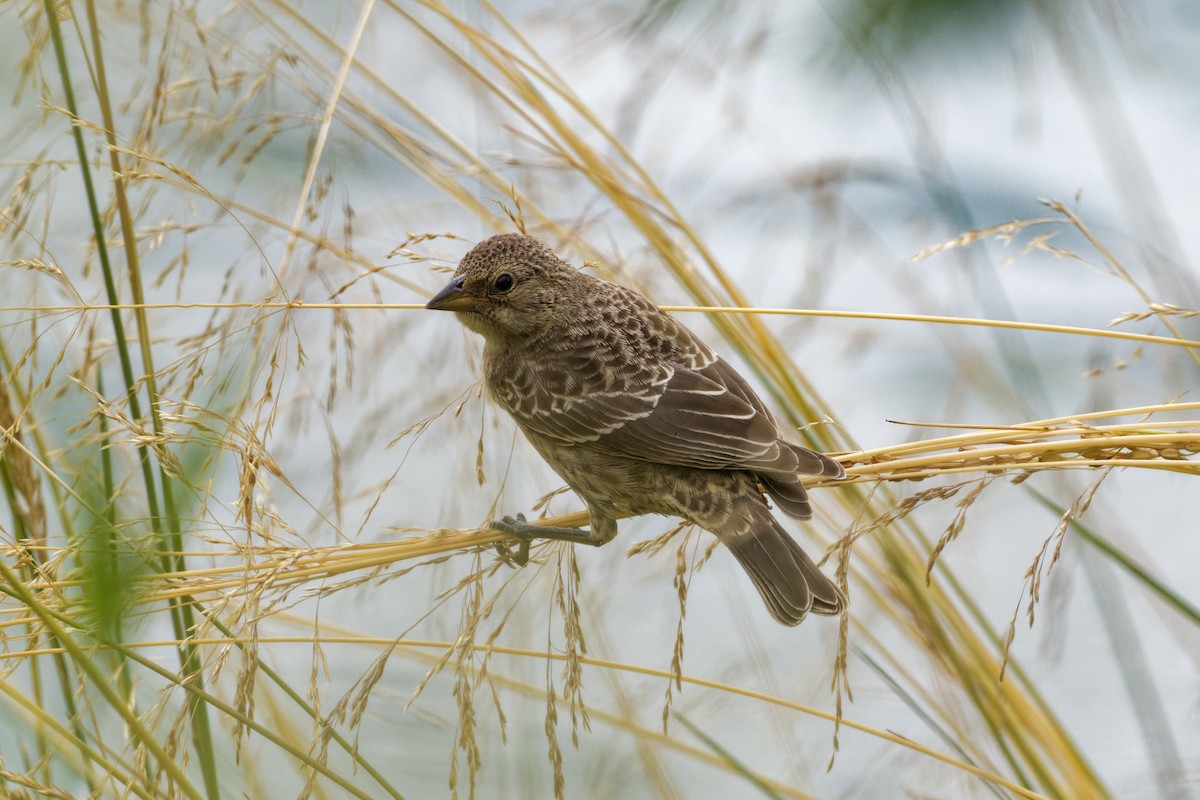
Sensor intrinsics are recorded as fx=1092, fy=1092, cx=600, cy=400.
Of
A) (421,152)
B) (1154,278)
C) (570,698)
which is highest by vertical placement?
(421,152)

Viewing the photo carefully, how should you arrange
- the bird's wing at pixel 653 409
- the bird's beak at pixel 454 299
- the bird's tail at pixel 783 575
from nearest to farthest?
the bird's tail at pixel 783 575 → the bird's wing at pixel 653 409 → the bird's beak at pixel 454 299

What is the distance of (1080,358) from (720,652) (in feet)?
5.95

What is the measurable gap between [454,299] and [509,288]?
20cm

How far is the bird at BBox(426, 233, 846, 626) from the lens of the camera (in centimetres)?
271

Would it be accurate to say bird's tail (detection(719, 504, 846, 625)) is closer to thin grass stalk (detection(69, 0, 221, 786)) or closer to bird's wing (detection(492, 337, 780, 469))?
bird's wing (detection(492, 337, 780, 469))

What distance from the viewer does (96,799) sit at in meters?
2.02

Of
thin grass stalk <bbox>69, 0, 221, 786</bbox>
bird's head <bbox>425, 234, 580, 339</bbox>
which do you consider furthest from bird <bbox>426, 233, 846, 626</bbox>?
thin grass stalk <bbox>69, 0, 221, 786</bbox>

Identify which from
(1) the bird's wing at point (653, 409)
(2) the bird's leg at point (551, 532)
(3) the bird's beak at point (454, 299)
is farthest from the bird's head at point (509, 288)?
(2) the bird's leg at point (551, 532)

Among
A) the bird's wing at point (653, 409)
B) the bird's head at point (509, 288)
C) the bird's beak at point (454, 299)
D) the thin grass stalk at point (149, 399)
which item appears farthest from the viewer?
the bird's head at point (509, 288)

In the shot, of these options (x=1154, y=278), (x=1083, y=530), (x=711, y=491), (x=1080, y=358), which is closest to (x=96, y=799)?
(x=711, y=491)

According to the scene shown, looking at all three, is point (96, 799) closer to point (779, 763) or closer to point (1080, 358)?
point (779, 763)

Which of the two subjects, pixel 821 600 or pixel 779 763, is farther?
pixel 779 763

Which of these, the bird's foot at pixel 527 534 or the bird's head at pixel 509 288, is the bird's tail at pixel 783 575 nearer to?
the bird's foot at pixel 527 534

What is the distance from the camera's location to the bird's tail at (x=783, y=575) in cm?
265
